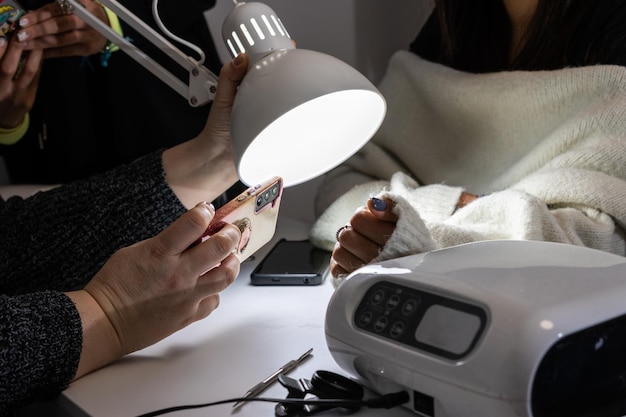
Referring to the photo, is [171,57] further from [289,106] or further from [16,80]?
[16,80]

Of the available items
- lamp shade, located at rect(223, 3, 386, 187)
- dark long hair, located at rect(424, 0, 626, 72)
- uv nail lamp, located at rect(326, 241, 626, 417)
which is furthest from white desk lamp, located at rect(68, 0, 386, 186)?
dark long hair, located at rect(424, 0, 626, 72)

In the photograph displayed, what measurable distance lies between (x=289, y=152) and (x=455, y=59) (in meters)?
0.50

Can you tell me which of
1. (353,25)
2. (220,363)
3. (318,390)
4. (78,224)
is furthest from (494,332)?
(353,25)

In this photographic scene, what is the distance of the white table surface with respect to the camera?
0.63m

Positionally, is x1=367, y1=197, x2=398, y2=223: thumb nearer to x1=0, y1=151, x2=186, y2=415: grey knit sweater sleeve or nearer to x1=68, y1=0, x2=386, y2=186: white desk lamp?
x1=68, y1=0, x2=386, y2=186: white desk lamp

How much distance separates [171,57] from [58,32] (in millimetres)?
324

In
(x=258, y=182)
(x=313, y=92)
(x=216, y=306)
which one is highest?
(x=313, y=92)

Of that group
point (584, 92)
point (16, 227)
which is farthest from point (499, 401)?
point (16, 227)

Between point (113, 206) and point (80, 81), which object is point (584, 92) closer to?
point (113, 206)

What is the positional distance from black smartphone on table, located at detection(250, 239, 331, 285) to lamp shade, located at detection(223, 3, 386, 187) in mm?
177

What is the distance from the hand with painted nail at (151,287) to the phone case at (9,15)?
40cm

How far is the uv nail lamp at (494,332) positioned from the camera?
1.58 ft

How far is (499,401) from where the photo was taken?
1.58 feet

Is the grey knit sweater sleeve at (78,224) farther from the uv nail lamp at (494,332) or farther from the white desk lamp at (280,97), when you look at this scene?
the uv nail lamp at (494,332)
